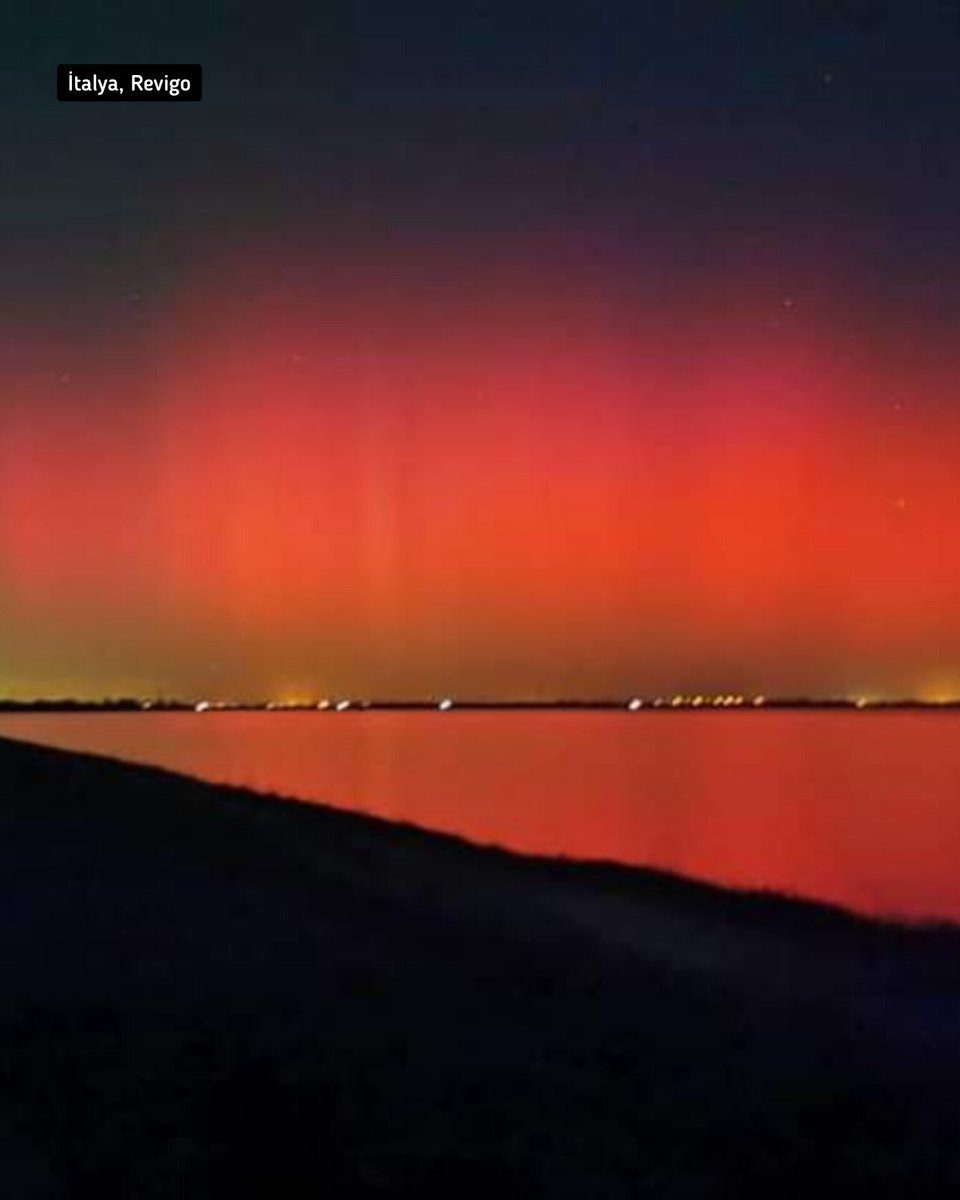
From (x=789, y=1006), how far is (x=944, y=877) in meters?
25.6

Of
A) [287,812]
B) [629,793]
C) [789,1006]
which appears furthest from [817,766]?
[789,1006]

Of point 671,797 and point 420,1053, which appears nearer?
point 420,1053

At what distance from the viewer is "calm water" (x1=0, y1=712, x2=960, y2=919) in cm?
4097

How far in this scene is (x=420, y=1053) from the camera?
1024cm

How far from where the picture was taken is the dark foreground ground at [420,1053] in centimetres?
836

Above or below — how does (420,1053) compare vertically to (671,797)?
above

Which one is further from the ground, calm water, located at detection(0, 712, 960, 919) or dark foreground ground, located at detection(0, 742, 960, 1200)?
dark foreground ground, located at detection(0, 742, 960, 1200)

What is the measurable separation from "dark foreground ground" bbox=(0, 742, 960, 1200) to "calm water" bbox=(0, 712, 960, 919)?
15642 millimetres

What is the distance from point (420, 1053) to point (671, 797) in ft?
193

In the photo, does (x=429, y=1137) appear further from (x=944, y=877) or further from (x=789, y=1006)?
(x=944, y=877)

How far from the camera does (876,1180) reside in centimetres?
848

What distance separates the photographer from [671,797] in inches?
2694

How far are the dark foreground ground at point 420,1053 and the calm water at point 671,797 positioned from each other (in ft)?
51.3

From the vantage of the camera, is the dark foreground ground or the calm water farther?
the calm water
